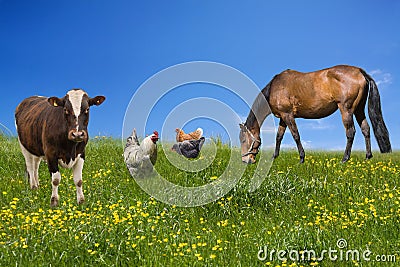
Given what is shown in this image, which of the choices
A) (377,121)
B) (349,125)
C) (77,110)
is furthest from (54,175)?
(377,121)

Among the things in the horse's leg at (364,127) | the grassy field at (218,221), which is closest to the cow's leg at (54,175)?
the grassy field at (218,221)

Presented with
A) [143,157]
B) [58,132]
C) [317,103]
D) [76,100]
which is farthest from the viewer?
[317,103]

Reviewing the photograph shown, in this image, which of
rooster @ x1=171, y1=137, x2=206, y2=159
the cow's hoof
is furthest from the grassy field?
rooster @ x1=171, y1=137, x2=206, y2=159

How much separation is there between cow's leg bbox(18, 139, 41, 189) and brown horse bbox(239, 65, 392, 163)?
6.10 m

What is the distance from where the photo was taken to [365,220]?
8.45m

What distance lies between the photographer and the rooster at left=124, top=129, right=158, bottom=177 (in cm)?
1174

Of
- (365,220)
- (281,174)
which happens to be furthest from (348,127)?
(365,220)

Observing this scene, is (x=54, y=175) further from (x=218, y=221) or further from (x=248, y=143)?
(x=248, y=143)

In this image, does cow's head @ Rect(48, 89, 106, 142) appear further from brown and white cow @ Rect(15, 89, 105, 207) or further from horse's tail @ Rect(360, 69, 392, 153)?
horse's tail @ Rect(360, 69, 392, 153)

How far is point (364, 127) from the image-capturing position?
14297 millimetres

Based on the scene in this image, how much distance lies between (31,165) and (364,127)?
9758mm

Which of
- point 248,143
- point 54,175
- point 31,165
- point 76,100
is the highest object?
point 248,143

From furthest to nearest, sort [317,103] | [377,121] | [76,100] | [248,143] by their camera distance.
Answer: [248,143] → [317,103] → [377,121] → [76,100]

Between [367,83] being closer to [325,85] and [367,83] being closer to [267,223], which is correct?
[325,85]
